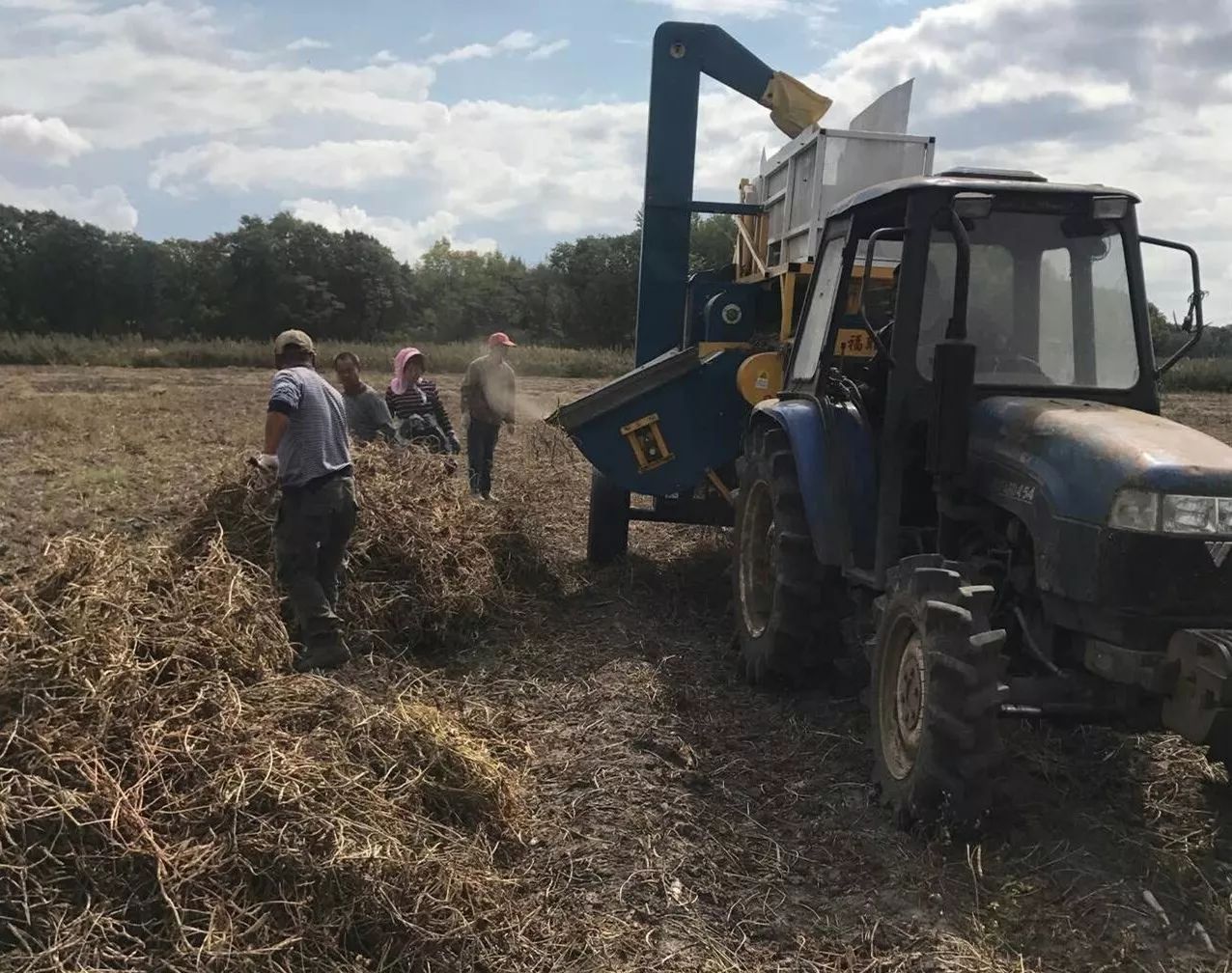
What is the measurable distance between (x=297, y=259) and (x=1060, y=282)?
5648 cm

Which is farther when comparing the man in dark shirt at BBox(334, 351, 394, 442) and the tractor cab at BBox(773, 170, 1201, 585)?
the man in dark shirt at BBox(334, 351, 394, 442)

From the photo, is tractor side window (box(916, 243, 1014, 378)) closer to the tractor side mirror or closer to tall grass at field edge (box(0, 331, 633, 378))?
the tractor side mirror

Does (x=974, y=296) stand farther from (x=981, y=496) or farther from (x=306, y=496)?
(x=306, y=496)

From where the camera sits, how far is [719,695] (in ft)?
17.3

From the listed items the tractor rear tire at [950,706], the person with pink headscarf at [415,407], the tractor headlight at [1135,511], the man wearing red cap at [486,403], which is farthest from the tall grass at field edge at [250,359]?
the tractor headlight at [1135,511]

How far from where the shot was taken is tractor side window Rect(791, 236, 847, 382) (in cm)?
517

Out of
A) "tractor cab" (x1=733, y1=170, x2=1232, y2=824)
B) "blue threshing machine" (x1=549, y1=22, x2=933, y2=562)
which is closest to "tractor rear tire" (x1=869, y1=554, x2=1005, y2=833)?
"tractor cab" (x1=733, y1=170, x2=1232, y2=824)

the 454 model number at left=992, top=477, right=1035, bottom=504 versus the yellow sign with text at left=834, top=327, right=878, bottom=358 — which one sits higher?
the yellow sign with text at left=834, top=327, right=878, bottom=358

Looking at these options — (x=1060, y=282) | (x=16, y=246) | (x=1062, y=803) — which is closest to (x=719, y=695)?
(x=1062, y=803)

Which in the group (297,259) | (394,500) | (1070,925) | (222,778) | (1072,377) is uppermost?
(297,259)

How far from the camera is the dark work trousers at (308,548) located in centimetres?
511

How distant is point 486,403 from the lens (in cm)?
845

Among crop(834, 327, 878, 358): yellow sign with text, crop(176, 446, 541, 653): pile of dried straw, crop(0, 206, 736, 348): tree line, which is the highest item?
crop(0, 206, 736, 348): tree line

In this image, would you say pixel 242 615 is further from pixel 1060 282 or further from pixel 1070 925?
pixel 1060 282
